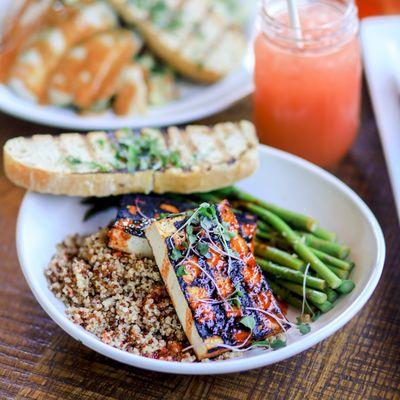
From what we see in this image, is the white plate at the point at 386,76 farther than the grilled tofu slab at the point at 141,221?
Yes

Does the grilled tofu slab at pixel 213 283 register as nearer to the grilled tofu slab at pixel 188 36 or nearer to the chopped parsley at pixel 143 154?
the chopped parsley at pixel 143 154

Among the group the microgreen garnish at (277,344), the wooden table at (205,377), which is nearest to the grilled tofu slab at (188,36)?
the wooden table at (205,377)

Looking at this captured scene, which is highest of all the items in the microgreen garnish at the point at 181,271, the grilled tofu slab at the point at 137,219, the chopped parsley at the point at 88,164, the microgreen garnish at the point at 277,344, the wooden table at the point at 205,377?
the chopped parsley at the point at 88,164

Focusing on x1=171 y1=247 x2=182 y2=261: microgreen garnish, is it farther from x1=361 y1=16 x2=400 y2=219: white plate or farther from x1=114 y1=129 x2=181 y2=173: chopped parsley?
x1=361 y1=16 x2=400 y2=219: white plate

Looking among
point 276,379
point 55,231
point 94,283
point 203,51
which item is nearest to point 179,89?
point 203,51

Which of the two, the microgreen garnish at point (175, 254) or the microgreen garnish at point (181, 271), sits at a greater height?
the microgreen garnish at point (175, 254)

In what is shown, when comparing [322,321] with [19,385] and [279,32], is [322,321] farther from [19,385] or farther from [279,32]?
[279,32]

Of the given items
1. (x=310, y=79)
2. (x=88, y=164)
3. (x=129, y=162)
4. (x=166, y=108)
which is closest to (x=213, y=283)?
(x=129, y=162)
